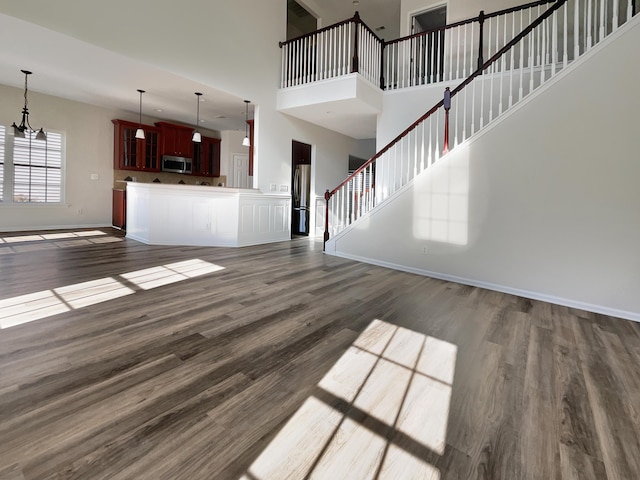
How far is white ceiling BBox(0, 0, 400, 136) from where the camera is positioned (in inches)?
167

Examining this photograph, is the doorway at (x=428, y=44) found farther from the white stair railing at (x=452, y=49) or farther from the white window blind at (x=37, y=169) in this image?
the white window blind at (x=37, y=169)

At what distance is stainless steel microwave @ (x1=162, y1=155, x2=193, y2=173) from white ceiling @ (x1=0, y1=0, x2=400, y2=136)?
1063 mm

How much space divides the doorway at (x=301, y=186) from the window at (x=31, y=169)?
540 centimetres

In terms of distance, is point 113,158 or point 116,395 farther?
point 113,158

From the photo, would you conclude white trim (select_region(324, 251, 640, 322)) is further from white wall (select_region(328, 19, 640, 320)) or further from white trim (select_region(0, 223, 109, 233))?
white trim (select_region(0, 223, 109, 233))

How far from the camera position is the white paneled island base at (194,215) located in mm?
6055

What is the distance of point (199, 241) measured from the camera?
20.5 feet

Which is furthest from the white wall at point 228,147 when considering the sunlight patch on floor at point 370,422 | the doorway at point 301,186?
the sunlight patch on floor at point 370,422


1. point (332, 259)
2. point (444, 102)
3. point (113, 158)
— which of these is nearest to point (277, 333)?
point (332, 259)

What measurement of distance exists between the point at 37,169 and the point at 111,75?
140 inches

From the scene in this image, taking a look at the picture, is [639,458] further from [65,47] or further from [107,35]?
[65,47]

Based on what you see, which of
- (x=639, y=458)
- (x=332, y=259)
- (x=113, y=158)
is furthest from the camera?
(x=113, y=158)

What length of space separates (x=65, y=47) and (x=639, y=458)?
258 inches

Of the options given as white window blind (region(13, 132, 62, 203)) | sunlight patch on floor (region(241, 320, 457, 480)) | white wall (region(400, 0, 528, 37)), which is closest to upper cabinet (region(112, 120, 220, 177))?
white window blind (region(13, 132, 62, 203))
